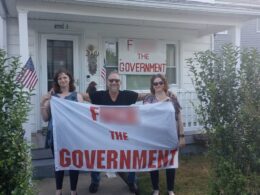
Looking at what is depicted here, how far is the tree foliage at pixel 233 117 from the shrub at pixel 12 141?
1.71 m

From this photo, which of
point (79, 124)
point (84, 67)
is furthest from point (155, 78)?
point (84, 67)

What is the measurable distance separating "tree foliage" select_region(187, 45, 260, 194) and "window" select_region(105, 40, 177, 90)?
212 inches

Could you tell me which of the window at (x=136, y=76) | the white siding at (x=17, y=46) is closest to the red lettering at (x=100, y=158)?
the white siding at (x=17, y=46)

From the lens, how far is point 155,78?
15.2ft

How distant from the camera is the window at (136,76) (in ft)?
28.3

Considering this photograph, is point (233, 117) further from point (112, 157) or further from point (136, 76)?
point (136, 76)

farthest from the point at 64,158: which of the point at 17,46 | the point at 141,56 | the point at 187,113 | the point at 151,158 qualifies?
the point at 141,56

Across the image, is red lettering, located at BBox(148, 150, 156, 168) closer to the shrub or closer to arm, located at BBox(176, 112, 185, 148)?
arm, located at BBox(176, 112, 185, 148)

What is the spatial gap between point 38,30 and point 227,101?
18.3 feet

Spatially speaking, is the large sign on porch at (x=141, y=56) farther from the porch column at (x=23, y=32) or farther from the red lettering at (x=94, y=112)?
the red lettering at (x=94, y=112)

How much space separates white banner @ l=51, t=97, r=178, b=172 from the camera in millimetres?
4645

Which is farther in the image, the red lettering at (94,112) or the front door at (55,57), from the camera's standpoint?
the front door at (55,57)

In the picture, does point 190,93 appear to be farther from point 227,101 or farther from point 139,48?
point 227,101

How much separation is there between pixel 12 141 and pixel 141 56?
21.0 feet
